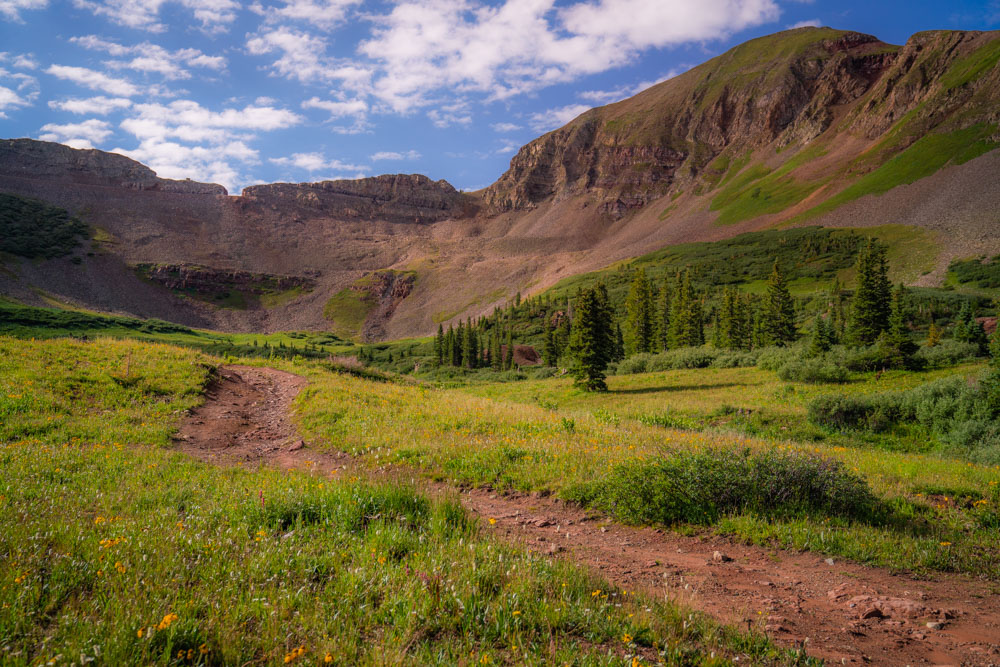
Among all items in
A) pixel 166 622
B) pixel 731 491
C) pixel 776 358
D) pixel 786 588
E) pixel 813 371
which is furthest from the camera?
pixel 776 358

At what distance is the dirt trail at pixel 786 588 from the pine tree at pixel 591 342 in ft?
89.5

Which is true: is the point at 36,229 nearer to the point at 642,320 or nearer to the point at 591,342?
the point at 642,320

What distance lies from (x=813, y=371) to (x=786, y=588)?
91.7 feet

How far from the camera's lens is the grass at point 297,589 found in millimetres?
2941

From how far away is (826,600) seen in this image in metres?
4.63

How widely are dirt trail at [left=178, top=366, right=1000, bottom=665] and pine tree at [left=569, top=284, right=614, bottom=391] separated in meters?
27.3

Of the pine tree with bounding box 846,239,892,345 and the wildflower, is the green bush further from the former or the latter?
the pine tree with bounding box 846,239,892,345

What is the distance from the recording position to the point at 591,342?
3544 centimetres

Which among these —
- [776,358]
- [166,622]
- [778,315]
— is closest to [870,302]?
[776,358]

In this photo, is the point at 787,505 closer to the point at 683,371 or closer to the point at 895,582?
the point at 895,582

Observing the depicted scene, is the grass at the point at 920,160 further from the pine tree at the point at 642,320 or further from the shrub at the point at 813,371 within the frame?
the shrub at the point at 813,371

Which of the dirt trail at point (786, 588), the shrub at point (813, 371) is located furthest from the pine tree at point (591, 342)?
the dirt trail at point (786, 588)

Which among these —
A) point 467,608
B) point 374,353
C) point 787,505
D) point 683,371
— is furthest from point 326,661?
point 374,353

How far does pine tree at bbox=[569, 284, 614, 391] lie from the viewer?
3447 centimetres
